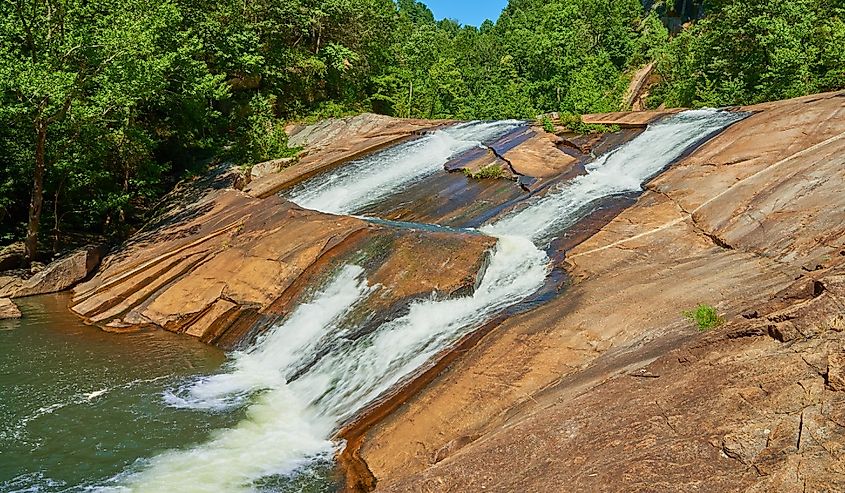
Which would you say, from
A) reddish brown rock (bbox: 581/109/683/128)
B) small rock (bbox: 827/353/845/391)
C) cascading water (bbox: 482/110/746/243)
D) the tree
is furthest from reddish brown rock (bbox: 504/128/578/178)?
small rock (bbox: 827/353/845/391)

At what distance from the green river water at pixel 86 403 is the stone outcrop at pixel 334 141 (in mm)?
8399

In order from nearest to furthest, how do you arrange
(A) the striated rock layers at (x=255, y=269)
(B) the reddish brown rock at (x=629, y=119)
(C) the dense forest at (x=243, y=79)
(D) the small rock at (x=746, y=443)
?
1. (D) the small rock at (x=746, y=443)
2. (A) the striated rock layers at (x=255, y=269)
3. (C) the dense forest at (x=243, y=79)
4. (B) the reddish brown rock at (x=629, y=119)

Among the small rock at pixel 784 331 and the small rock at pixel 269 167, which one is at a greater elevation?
the small rock at pixel 269 167

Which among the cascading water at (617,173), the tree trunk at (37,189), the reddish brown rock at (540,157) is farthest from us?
the reddish brown rock at (540,157)

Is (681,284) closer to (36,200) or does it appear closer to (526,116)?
(36,200)

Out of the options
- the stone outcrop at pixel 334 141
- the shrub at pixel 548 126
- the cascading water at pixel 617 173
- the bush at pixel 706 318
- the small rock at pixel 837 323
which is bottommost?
the bush at pixel 706 318

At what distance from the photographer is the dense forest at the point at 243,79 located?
55.6ft

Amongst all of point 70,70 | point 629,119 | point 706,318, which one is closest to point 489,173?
point 629,119

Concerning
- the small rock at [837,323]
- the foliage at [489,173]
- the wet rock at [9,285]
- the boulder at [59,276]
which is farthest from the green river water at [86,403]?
the foliage at [489,173]

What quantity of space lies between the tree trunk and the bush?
16916 mm

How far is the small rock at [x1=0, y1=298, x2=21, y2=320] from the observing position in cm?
1552

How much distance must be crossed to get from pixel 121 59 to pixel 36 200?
16.7ft

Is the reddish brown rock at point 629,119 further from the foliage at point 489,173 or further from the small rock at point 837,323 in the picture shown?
the small rock at point 837,323

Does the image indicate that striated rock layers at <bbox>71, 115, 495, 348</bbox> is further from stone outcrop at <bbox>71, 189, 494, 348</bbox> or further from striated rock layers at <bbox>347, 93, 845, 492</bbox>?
striated rock layers at <bbox>347, 93, 845, 492</bbox>
